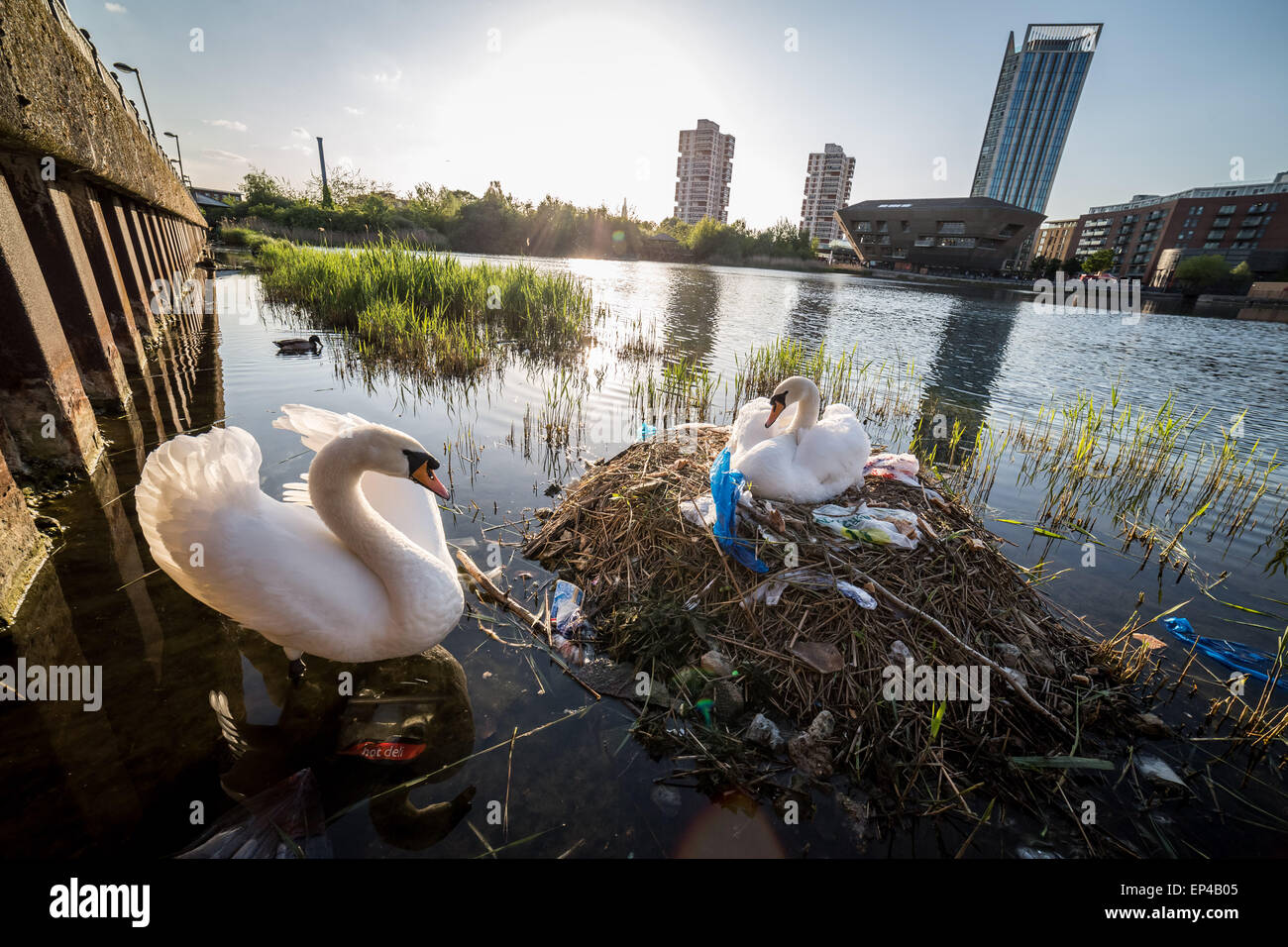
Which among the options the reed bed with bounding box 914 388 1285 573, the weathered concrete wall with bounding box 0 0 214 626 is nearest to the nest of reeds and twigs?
the reed bed with bounding box 914 388 1285 573

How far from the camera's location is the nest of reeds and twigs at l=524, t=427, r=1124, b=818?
290cm

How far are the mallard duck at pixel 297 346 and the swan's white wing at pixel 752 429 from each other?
10506mm

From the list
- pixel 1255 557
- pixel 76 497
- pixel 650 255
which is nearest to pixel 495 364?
pixel 76 497

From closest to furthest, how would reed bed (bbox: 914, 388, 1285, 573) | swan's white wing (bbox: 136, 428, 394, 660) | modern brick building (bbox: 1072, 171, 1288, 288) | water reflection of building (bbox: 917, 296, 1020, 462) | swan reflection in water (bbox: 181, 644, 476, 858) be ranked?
swan reflection in water (bbox: 181, 644, 476, 858) → swan's white wing (bbox: 136, 428, 394, 660) → reed bed (bbox: 914, 388, 1285, 573) → water reflection of building (bbox: 917, 296, 1020, 462) → modern brick building (bbox: 1072, 171, 1288, 288)

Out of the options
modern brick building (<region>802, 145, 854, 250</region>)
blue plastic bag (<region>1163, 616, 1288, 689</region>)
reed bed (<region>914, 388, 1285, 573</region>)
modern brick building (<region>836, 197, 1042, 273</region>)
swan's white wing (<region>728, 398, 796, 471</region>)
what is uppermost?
modern brick building (<region>802, 145, 854, 250</region>)

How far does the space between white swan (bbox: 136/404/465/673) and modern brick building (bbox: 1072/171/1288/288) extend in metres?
105

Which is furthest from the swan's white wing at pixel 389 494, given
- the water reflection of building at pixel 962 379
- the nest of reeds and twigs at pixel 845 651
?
the water reflection of building at pixel 962 379

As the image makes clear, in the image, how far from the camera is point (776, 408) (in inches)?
206

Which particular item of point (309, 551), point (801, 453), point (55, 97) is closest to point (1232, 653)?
point (801, 453)

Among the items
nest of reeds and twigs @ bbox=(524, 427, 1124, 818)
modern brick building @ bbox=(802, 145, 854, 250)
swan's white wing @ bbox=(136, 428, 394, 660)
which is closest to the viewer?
swan's white wing @ bbox=(136, 428, 394, 660)

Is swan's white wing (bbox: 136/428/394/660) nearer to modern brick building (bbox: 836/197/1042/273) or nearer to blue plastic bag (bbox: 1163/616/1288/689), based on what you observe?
blue plastic bag (bbox: 1163/616/1288/689)

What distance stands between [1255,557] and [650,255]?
87.4 m

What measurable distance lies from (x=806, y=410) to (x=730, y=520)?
1.95 m

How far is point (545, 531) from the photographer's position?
16.1 feet
